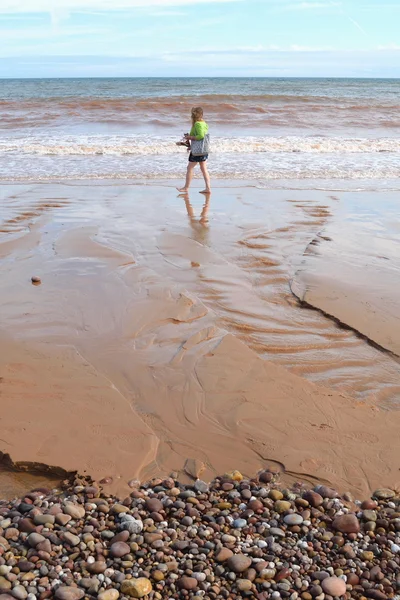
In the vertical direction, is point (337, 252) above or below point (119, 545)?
above

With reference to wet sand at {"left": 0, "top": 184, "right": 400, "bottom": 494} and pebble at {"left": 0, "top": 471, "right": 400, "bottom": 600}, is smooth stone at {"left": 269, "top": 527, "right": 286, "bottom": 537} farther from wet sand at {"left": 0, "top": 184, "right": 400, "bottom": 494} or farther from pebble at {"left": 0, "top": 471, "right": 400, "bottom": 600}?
wet sand at {"left": 0, "top": 184, "right": 400, "bottom": 494}

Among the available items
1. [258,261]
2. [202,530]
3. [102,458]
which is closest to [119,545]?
[202,530]

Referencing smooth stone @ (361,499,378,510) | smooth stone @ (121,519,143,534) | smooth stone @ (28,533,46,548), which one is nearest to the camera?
smooth stone @ (28,533,46,548)

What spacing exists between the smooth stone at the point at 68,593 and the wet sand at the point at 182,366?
0.74 m

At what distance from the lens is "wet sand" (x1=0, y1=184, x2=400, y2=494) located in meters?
3.47

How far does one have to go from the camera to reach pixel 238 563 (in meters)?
2.61

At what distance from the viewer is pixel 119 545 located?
8.86 feet

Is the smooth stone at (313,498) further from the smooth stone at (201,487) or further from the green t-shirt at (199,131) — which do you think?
the green t-shirt at (199,131)

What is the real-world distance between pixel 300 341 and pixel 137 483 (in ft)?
7.01

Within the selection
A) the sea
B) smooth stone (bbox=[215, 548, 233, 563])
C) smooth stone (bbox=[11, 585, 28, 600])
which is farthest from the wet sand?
the sea

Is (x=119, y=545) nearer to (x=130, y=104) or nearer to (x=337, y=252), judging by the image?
(x=337, y=252)

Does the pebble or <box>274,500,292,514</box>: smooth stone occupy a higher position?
<box>274,500,292,514</box>: smooth stone

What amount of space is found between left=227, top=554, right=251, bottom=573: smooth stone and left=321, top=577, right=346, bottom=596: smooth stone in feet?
1.09

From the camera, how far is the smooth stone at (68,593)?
2.42 meters
